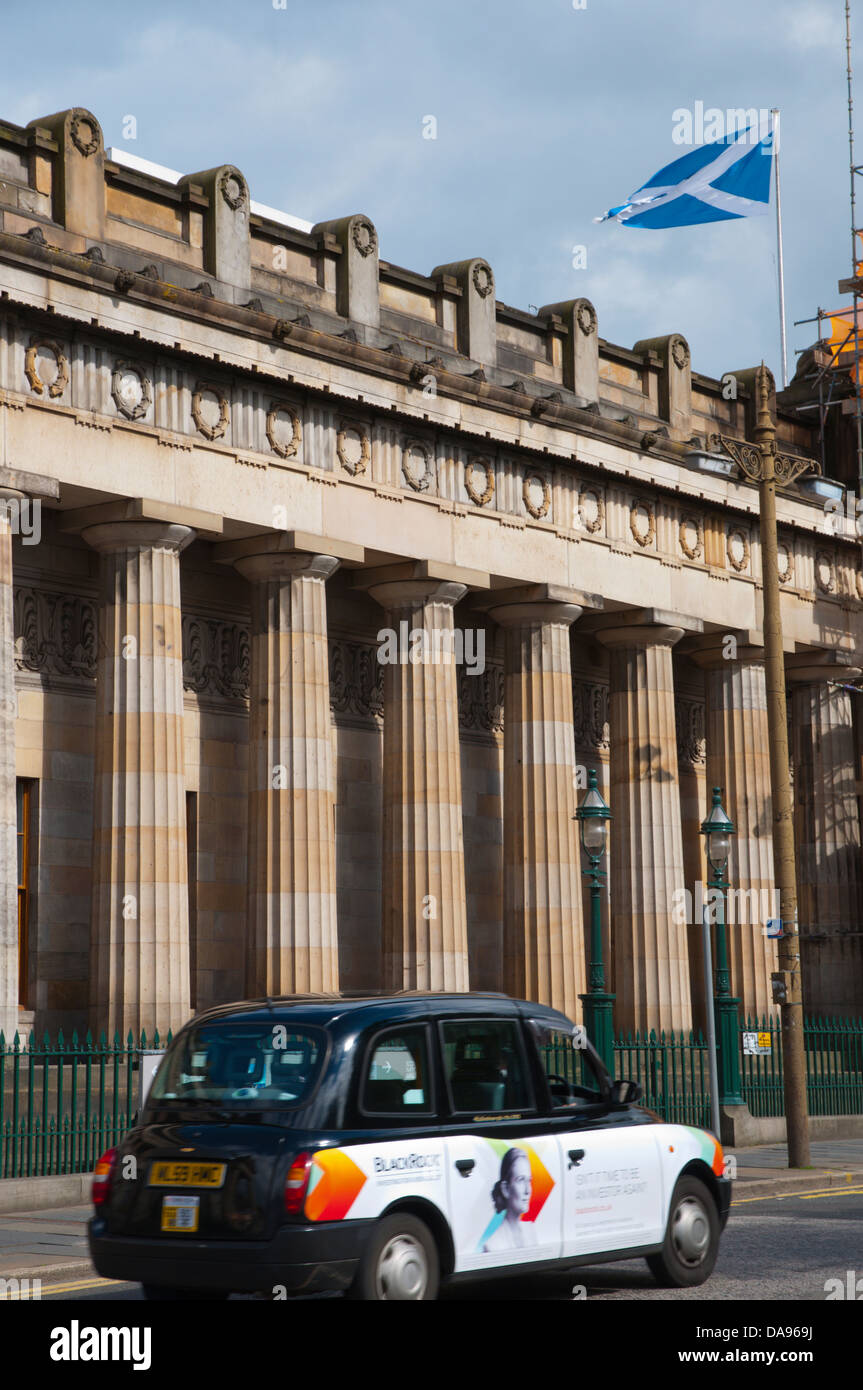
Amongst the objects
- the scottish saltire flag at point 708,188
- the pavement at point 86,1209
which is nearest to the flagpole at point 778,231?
the scottish saltire flag at point 708,188

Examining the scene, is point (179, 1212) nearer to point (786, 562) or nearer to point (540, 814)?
point (540, 814)

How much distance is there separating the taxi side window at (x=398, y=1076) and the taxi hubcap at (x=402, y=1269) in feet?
2.40

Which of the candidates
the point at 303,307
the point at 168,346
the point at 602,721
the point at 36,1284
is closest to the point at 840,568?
the point at 602,721

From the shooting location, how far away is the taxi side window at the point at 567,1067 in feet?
39.6

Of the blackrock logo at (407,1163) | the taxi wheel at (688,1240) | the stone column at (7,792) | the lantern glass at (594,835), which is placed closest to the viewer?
the blackrock logo at (407,1163)

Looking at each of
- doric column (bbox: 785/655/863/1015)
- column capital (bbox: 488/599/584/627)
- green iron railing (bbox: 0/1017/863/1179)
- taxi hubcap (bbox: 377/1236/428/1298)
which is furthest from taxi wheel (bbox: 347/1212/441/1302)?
doric column (bbox: 785/655/863/1015)

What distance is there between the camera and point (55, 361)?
2477cm

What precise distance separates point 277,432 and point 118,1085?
10.7 meters

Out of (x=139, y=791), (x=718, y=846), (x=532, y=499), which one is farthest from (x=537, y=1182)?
(x=532, y=499)

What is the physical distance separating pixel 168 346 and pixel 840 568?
62.1 ft

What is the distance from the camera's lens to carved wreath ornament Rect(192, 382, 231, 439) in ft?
87.6

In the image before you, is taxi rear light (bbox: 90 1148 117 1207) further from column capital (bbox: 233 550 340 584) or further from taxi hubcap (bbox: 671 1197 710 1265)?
column capital (bbox: 233 550 340 584)

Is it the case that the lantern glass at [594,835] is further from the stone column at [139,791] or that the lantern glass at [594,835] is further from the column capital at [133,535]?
the column capital at [133,535]

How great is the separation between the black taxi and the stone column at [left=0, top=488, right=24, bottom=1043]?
11910 mm
